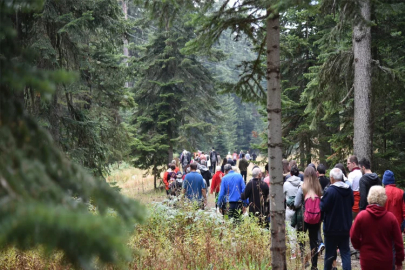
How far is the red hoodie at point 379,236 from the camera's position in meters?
4.90

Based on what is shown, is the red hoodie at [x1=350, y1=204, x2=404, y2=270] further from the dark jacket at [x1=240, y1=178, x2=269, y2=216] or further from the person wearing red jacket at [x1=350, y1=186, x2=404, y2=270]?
the dark jacket at [x1=240, y1=178, x2=269, y2=216]

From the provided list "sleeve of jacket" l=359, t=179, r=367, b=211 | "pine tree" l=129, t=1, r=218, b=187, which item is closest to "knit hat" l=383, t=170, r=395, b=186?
"sleeve of jacket" l=359, t=179, r=367, b=211

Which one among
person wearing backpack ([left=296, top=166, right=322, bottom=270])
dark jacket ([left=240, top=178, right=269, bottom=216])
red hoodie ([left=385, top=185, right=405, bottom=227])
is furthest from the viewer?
dark jacket ([left=240, top=178, right=269, bottom=216])

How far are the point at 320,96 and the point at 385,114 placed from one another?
2.26 metres

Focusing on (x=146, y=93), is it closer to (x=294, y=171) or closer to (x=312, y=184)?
(x=294, y=171)

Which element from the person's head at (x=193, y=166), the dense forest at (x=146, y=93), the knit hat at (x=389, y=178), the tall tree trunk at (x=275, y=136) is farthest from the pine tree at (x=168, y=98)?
the tall tree trunk at (x=275, y=136)

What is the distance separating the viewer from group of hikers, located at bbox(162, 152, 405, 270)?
4926 mm

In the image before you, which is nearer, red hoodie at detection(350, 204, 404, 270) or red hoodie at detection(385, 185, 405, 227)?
red hoodie at detection(350, 204, 404, 270)

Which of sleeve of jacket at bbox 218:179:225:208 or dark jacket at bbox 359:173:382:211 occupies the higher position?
dark jacket at bbox 359:173:382:211

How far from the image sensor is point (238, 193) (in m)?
8.95

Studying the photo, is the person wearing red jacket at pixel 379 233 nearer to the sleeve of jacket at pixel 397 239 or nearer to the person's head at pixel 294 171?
the sleeve of jacket at pixel 397 239

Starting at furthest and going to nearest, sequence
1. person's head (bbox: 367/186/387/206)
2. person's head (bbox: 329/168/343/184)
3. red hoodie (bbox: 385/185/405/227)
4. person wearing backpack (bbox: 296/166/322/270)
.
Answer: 1. red hoodie (bbox: 385/185/405/227)
2. person wearing backpack (bbox: 296/166/322/270)
3. person's head (bbox: 329/168/343/184)
4. person's head (bbox: 367/186/387/206)

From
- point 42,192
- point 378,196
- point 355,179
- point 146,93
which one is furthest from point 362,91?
point 146,93

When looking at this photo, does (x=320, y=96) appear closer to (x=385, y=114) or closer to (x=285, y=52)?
(x=385, y=114)
